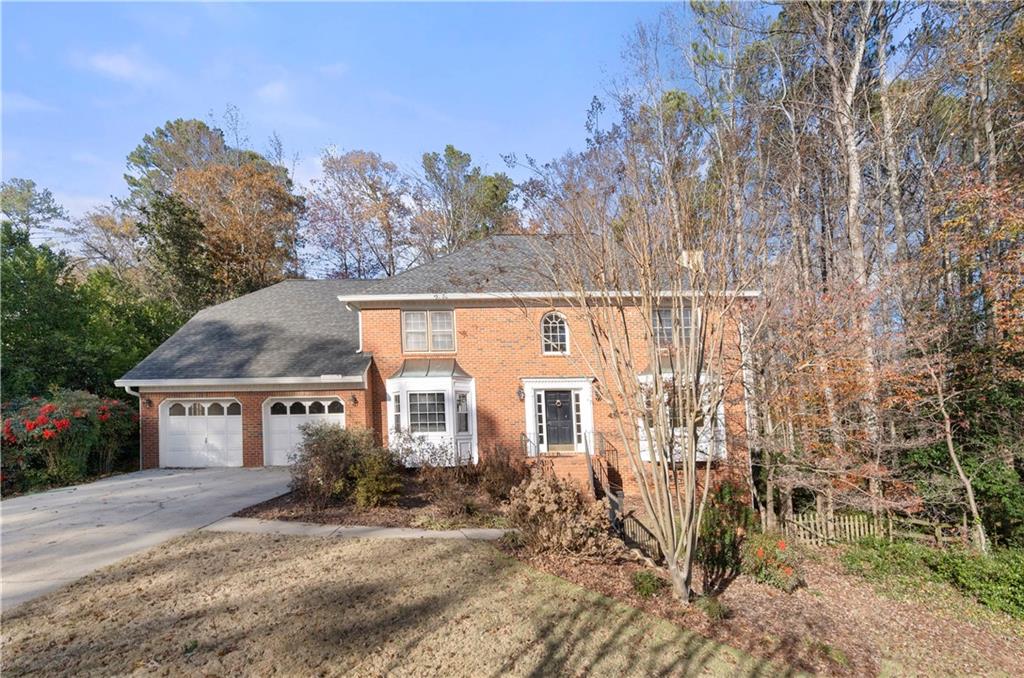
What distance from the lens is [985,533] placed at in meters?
9.05

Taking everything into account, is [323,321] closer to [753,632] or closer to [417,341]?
[417,341]

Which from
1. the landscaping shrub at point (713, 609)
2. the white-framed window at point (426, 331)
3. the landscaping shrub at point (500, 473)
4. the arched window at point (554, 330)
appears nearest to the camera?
the landscaping shrub at point (713, 609)

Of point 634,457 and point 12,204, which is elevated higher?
point 12,204

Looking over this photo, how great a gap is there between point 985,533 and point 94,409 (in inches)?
743

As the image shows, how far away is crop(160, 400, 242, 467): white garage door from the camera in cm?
1444

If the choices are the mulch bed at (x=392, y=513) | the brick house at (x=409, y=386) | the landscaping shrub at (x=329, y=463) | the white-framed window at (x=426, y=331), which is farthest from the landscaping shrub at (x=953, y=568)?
the white-framed window at (x=426, y=331)

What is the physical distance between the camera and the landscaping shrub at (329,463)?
28.9ft

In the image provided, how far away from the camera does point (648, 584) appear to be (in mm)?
6059

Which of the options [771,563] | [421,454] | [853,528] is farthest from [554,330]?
[771,563]

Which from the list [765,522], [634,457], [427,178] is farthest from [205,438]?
[427,178]

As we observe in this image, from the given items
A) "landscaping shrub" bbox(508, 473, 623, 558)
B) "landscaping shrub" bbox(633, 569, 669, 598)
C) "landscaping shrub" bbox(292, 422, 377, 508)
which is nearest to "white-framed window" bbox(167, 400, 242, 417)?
"landscaping shrub" bbox(292, 422, 377, 508)

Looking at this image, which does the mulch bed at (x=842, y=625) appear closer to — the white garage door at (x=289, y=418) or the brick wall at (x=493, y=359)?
the brick wall at (x=493, y=359)

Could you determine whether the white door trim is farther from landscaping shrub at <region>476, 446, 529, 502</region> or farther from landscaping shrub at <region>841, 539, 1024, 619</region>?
landscaping shrub at <region>841, 539, 1024, 619</region>

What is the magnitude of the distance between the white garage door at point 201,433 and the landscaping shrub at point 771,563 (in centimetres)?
1275
